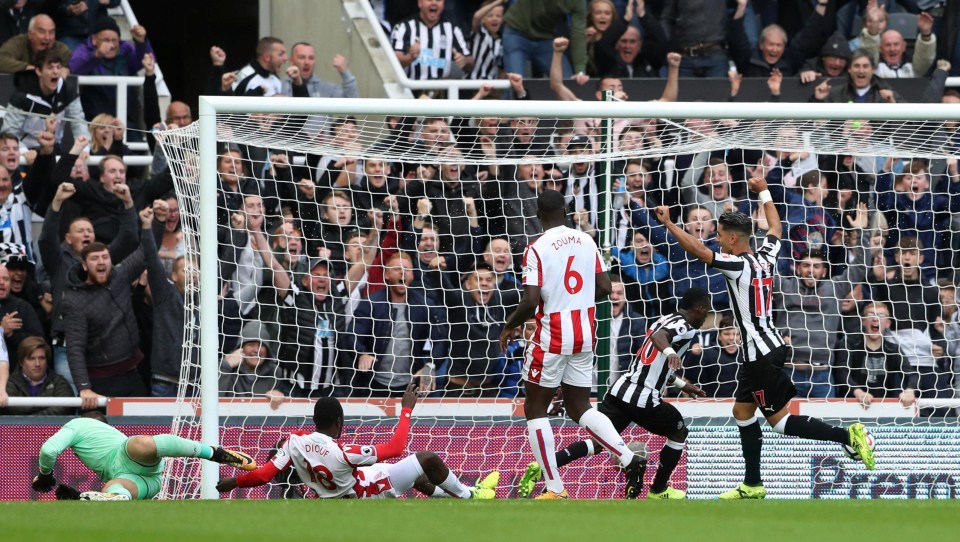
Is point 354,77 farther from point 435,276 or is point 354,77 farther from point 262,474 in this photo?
point 262,474

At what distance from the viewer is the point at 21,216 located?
38.9 feet

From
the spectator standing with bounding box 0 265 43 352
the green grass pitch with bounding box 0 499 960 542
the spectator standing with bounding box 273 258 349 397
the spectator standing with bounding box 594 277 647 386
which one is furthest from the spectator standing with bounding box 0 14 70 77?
the green grass pitch with bounding box 0 499 960 542

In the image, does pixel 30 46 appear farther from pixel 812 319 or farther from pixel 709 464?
pixel 812 319

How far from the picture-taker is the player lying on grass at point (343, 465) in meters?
8.67

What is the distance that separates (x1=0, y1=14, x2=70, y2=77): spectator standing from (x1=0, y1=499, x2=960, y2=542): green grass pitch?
682 cm

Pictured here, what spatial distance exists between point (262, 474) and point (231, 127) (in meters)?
2.63

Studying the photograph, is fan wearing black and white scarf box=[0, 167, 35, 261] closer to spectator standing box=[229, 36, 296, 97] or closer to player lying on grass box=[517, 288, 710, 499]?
spectator standing box=[229, 36, 296, 97]

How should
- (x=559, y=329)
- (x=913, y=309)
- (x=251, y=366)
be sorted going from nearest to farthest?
(x=559, y=329) → (x=251, y=366) → (x=913, y=309)

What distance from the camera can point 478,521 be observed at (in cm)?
648

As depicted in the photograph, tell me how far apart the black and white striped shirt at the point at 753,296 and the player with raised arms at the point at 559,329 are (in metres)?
0.81

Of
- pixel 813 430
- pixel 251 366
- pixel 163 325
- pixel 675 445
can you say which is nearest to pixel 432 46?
pixel 163 325

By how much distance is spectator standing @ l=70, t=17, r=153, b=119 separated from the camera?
13.4 metres

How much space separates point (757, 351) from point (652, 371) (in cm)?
75

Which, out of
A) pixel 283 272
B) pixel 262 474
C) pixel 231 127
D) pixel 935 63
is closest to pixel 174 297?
pixel 283 272
